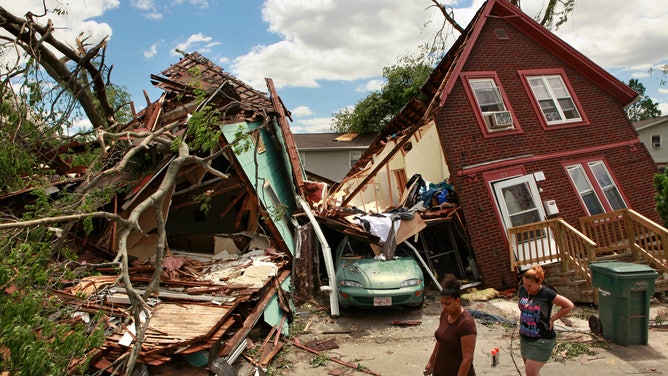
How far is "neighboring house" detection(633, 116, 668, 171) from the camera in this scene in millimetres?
35125

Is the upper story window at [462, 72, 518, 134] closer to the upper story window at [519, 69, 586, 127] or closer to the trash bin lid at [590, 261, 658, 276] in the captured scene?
the upper story window at [519, 69, 586, 127]

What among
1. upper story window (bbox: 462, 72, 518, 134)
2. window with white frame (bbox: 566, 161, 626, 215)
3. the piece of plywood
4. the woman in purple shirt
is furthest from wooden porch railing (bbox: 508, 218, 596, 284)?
the piece of plywood

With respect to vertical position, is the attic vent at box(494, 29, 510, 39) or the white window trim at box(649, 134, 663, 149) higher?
the attic vent at box(494, 29, 510, 39)

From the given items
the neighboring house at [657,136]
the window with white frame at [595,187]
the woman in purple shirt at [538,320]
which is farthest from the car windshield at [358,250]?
the neighboring house at [657,136]

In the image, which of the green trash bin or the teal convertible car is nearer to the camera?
the green trash bin

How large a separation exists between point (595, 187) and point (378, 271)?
7.20 metres

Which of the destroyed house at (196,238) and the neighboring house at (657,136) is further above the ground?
the neighboring house at (657,136)

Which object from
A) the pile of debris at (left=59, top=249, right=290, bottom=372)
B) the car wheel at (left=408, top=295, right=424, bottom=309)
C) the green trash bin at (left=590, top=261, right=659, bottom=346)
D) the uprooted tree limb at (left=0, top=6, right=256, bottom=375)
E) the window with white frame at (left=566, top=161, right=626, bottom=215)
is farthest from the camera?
the window with white frame at (left=566, top=161, right=626, bottom=215)

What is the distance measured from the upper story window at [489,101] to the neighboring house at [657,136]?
30.6 metres

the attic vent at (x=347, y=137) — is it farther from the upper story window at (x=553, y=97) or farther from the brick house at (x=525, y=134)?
the upper story window at (x=553, y=97)

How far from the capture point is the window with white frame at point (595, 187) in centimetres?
1190

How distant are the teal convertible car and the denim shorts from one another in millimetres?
3817

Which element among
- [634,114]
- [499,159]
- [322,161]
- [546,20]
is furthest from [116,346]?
[634,114]

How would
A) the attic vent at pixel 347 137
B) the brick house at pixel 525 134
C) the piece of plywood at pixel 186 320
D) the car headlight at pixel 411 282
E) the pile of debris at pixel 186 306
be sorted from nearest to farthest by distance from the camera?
the pile of debris at pixel 186 306 < the piece of plywood at pixel 186 320 < the car headlight at pixel 411 282 < the brick house at pixel 525 134 < the attic vent at pixel 347 137
